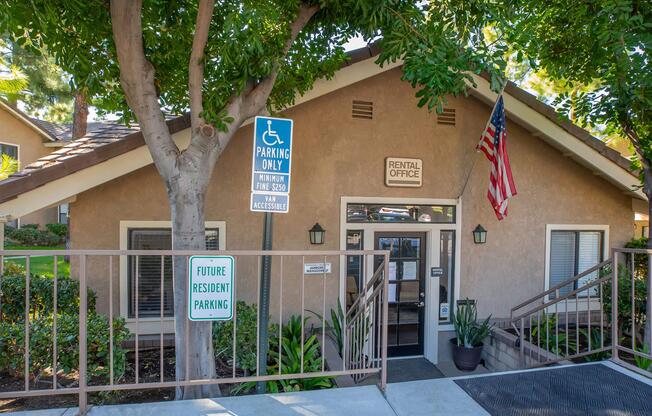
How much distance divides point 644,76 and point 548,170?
2.83 meters

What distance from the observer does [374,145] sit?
6602 millimetres

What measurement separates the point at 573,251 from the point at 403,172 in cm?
373

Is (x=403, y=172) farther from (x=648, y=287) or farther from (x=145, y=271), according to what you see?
(x=145, y=271)

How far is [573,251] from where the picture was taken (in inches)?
299

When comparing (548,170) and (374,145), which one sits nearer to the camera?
(374,145)

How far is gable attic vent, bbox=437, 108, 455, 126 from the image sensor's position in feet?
22.6

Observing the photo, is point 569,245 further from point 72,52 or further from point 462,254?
point 72,52

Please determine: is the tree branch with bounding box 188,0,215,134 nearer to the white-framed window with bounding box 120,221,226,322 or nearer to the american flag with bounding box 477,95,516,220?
the white-framed window with bounding box 120,221,226,322

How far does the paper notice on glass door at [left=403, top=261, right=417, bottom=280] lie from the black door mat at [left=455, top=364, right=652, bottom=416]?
2807 millimetres

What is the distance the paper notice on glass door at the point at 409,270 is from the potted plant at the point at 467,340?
38.0 inches

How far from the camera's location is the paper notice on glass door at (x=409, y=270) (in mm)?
6871

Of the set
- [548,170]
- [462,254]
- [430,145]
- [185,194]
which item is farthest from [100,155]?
[548,170]

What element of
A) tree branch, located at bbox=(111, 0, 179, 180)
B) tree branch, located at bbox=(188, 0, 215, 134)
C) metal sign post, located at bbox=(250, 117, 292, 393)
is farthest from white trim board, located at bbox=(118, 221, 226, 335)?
metal sign post, located at bbox=(250, 117, 292, 393)

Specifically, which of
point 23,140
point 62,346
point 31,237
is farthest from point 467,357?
point 23,140
